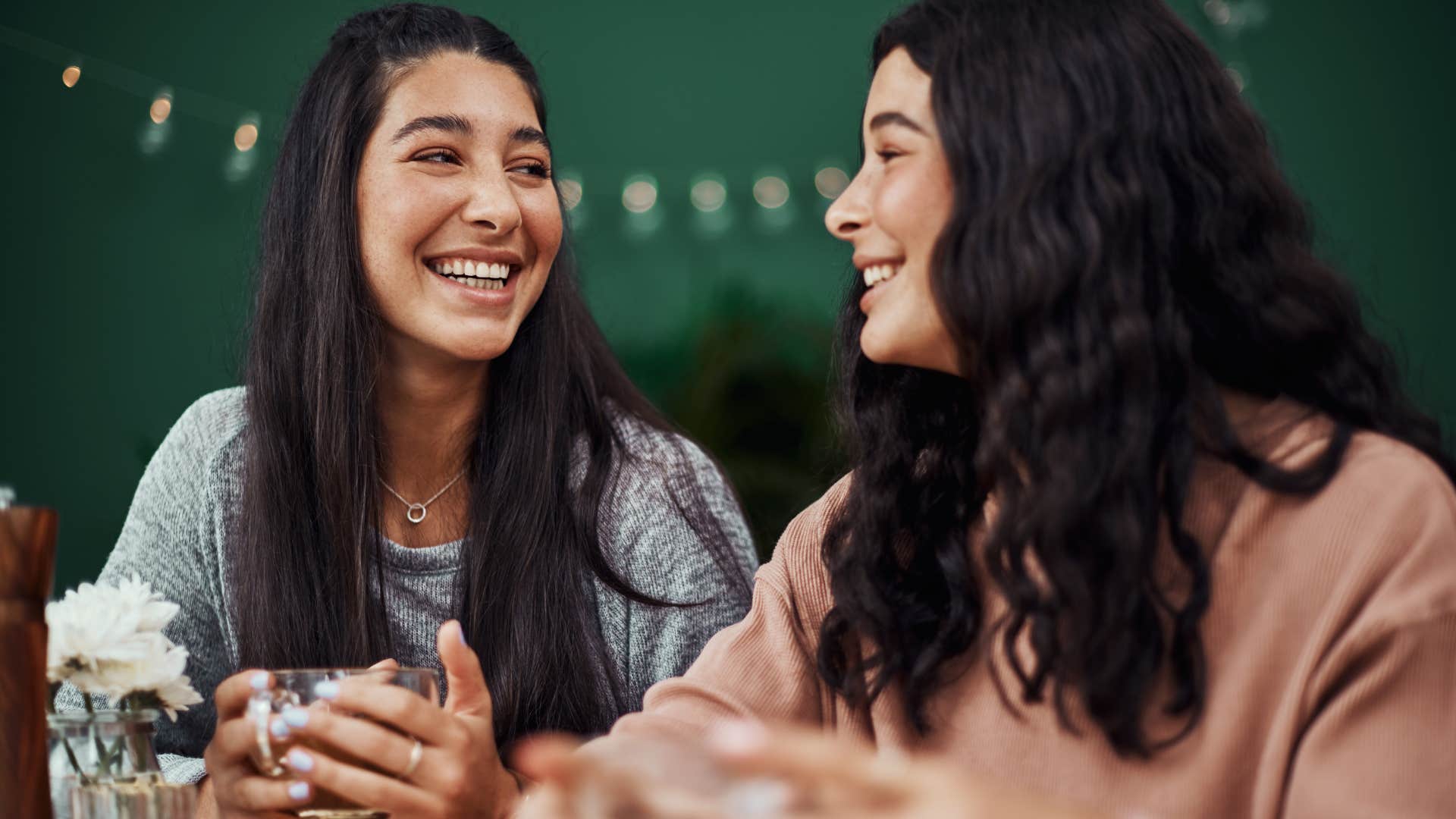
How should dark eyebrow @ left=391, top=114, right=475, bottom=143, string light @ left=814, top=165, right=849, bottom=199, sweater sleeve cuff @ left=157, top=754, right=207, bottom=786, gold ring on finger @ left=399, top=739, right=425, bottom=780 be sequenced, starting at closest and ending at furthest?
gold ring on finger @ left=399, top=739, right=425, bottom=780 → sweater sleeve cuff @ left=157, top=754, right=207, bottom=786 → dark eyebrow @ left=391, top=114, right=475, bottom=143 → string light @ left=814, top=165, right=849, bottom=199

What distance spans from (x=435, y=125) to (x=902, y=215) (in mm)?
918

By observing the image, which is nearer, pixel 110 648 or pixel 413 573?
pixel 110 648

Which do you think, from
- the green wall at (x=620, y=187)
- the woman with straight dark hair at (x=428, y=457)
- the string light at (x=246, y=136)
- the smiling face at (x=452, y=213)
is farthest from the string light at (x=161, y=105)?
the smiling face at (x=452, y=213)

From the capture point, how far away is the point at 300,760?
3.88 ft

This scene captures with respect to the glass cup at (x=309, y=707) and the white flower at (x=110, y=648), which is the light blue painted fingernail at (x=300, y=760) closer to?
the glass cup at (x=309, y=707)

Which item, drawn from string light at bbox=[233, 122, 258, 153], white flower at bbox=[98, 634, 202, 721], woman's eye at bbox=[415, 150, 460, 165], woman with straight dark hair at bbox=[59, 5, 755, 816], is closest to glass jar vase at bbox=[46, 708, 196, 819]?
white flower at bbox=[98, 634, 202, 721]

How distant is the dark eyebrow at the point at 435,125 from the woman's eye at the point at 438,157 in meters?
0.03

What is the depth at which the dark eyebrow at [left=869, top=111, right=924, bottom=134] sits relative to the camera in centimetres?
132

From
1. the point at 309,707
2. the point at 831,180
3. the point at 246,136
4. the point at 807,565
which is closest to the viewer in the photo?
the point at 309,707

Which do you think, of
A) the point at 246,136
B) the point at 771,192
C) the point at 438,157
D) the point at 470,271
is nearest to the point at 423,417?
the point at 470,271

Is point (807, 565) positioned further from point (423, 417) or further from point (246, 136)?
point (246, 136)

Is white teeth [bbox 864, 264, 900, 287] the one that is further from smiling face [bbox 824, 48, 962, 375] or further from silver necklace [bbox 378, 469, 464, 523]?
silver necklace [bbox 378, 469, 464, 523]

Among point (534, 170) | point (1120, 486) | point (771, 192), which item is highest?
point (771, 192)

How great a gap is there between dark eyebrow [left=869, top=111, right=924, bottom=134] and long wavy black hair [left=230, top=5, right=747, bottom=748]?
817 mm
